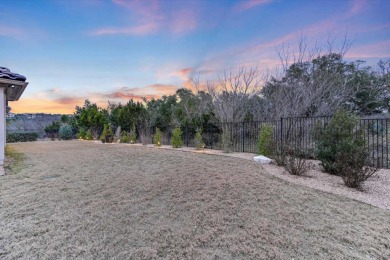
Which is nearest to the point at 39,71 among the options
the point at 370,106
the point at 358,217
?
the point at 358,217

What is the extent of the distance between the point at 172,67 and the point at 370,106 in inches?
560

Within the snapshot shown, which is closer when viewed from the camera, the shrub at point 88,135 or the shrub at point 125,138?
the shrub at point 125,138

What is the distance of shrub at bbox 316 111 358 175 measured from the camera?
203 inches

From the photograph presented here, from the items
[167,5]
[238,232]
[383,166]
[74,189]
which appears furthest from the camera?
[167,5]

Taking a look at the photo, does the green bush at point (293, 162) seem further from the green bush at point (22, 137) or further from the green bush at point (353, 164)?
the green bush at point (22, 137)

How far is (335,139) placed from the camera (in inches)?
213

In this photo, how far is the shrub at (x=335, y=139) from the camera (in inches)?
203

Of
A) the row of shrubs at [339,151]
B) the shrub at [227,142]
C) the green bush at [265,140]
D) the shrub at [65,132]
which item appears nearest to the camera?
the row of shrubs at [339,151]

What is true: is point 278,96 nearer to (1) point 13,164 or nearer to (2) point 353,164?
(2) point 353,164

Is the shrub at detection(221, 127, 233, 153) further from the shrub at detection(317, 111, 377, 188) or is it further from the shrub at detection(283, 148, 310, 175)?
the shrub at detection(317, 111, 377, 188)

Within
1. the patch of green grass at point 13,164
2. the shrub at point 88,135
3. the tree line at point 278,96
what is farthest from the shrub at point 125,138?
the patch of green grass at point 13,164

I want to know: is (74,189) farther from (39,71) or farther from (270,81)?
(270,81)

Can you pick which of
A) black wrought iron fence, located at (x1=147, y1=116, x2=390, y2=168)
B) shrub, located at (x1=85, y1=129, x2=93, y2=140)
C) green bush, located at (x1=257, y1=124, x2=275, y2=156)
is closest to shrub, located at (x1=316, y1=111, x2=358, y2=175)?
black wrought iron fence, located at (x1=147, y1=116, x2=390, y2=168)

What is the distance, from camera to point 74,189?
13.3ft
